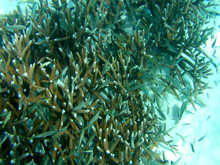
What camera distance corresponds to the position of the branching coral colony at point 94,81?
2277 mm

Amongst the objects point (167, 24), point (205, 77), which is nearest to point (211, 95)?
point (205, 77)

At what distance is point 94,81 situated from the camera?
2643 mm

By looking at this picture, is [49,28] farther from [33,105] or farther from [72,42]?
[33,105]

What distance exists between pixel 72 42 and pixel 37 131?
1.70m

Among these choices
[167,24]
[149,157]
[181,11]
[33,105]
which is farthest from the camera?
[181,11]

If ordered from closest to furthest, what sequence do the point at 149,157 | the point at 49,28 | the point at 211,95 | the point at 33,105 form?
the point at 33,105, the point at 149,157, the point at 49,28, the point at 211,95

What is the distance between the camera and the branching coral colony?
2.28 m

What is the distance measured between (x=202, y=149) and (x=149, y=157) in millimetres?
1514

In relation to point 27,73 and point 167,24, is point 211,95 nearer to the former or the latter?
point 167,24

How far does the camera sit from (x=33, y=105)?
7.27ft

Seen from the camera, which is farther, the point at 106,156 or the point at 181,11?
the point at 181,11

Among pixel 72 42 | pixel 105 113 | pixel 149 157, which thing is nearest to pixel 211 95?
pixel 149 157

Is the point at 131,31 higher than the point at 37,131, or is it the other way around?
the point at 131,31

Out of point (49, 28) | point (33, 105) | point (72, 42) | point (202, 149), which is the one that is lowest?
point (202, 149)
